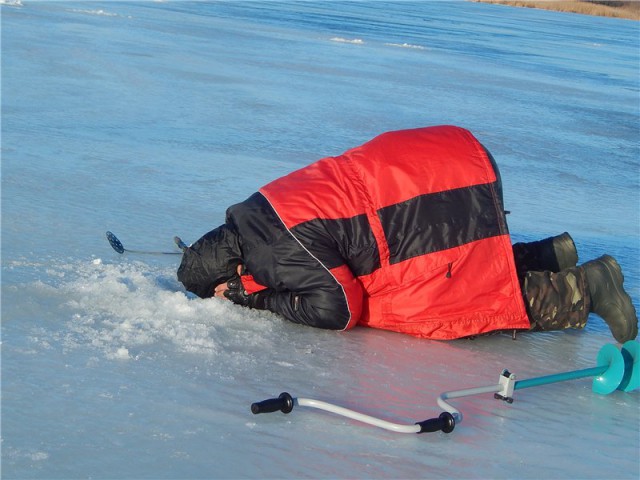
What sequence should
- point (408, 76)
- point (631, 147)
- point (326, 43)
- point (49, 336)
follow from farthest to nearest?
point (326, 43) → point (408, 76) → point (631, 147) → point (49, 336)

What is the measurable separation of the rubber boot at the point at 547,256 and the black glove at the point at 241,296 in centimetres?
116

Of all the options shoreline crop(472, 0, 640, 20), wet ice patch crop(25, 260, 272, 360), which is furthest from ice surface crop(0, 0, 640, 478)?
shoreline crop(472, 0, 640, 20)

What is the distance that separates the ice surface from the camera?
258 centimetres

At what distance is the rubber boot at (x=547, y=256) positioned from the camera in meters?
3.97

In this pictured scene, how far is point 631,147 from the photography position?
27.2ft

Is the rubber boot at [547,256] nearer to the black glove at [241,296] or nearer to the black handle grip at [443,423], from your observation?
the black glove at [241,296]

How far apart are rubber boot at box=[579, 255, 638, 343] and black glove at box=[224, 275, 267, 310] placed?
1.35 meters

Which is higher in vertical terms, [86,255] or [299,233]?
[299,233]

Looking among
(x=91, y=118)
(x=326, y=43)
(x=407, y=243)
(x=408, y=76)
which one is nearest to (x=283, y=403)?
(x=407, y=243)

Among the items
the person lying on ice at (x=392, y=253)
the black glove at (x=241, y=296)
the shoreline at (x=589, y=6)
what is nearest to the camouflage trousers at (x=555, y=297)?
the person lying on ice at (x=392, y=253)

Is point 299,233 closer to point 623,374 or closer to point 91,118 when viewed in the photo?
point 623,374

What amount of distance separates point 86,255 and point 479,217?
178 centimetres

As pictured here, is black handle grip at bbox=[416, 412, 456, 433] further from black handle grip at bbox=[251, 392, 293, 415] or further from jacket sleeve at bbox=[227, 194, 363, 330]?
jacket sleeve at bbox=[227, 194, 363, 330]

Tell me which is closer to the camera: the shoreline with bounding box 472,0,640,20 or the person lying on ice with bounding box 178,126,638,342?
the person lying on ice with bounding box 178,126,638,342
